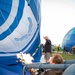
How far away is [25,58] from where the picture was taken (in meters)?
3.77

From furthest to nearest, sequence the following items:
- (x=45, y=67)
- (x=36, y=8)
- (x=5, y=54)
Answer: (x=36, y=8) → (x=5, y=54) → (x=45, y=67)

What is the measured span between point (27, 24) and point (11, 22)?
106cm

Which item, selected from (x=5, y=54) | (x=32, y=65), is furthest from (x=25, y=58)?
(x=5, y=54)

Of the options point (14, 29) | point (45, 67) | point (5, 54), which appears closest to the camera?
point (45, 67)

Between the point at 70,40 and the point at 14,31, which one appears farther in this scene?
the point at 70,40

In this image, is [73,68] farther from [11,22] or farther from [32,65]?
[11,22]

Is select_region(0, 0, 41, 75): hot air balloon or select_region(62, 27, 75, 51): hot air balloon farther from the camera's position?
select_region(62, 27, 75, 51): hot air balloon

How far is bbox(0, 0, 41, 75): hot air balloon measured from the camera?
20.8ft

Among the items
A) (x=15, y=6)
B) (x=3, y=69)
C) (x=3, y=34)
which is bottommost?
(x=3, y=69)

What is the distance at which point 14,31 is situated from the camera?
686 cm

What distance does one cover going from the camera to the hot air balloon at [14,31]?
633 centimetres

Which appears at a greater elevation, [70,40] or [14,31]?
[70,40]

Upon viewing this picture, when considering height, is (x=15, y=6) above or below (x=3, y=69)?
above

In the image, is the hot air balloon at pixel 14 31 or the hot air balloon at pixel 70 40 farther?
the hot air balloon at pixel 70 40
